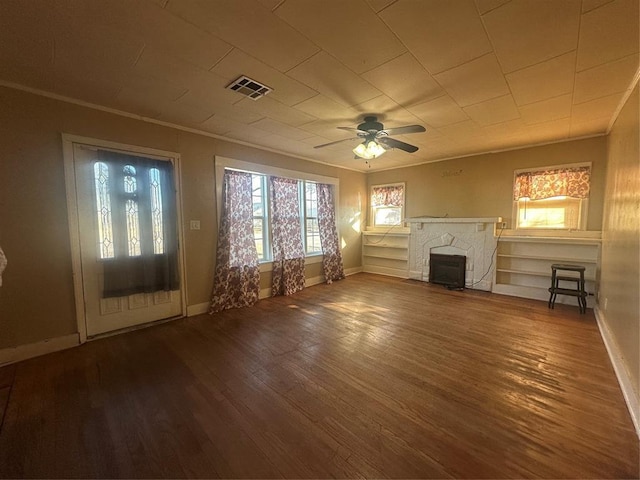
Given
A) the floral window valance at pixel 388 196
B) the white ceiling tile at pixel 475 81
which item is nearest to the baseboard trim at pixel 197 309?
the white ceiling tile at pixel 475 81

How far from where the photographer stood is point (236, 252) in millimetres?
4117

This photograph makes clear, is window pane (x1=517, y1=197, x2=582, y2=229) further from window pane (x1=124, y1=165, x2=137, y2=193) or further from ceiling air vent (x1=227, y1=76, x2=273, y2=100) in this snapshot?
window pane (x1=124, y1=165, x2=137, y2=193)

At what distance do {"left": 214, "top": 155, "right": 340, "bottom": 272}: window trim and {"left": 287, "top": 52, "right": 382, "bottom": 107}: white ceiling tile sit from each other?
199cm

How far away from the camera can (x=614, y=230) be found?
2.85 m

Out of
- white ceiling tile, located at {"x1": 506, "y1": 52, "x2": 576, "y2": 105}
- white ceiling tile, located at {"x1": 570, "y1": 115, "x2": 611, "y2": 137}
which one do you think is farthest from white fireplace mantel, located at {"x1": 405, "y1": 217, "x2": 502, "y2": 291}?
white ceiling tile, located at {"x1": 506, "y1": 52, "x2": 576, "y2": 105}

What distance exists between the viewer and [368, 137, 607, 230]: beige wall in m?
3.96

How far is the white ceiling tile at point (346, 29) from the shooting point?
61.4 inches

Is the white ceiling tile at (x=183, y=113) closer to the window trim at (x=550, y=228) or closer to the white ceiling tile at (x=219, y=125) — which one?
the white ceiling tile at (x=219, y=125)

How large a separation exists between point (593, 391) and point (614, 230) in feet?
6.20

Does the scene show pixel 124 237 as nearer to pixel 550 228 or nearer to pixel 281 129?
pixel 281 129

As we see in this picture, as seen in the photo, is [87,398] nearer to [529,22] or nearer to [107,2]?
[107,2]

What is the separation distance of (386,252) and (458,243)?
64.3 inches

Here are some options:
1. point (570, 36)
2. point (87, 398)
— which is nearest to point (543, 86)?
point (570, 36)

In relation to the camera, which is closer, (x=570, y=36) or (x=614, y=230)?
(x=570, y=36)
